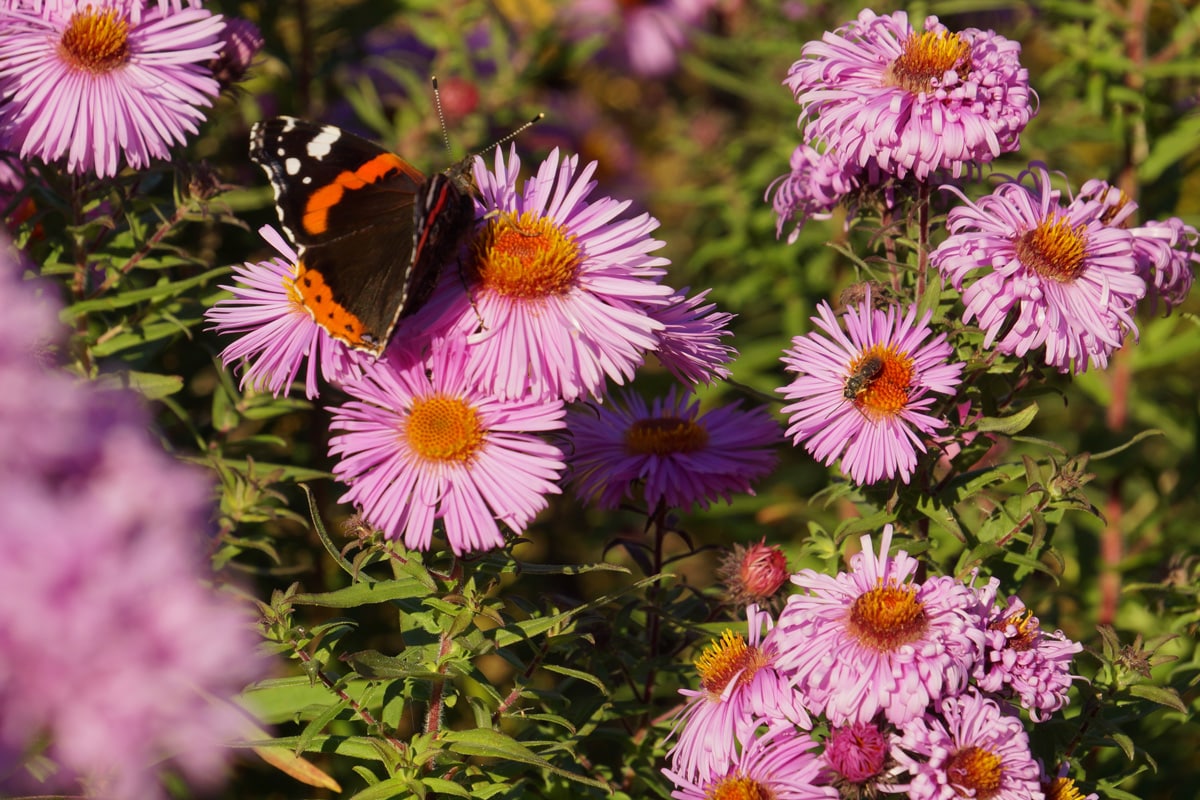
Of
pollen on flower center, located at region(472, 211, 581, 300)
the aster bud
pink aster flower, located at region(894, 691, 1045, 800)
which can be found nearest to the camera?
pink aster flower, located at region(894, 691, 1045, 800)

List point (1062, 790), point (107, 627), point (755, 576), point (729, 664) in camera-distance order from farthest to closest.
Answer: point (755, 576)
point (729, 664)
point (1062, 790)
point (107, 627)

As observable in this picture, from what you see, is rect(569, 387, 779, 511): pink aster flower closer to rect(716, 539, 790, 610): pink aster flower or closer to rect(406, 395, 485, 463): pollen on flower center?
rect(716, 539, 790, 610): pink aster flower

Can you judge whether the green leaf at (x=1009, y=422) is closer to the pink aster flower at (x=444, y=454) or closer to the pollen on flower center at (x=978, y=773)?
the pollen on flower center at (x=978, y=773)

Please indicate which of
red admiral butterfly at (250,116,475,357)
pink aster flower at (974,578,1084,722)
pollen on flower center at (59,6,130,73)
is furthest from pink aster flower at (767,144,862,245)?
pollen on flower center at (59,6,130,73)

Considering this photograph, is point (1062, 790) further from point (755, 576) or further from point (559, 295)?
point (559, 295)

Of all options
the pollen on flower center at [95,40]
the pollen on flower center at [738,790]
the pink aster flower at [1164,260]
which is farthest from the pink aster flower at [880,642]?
the pollen on flower center at [95,40]

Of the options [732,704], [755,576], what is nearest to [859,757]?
[732,704]

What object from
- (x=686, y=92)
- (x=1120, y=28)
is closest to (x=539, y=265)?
(x=1120, y=28)
